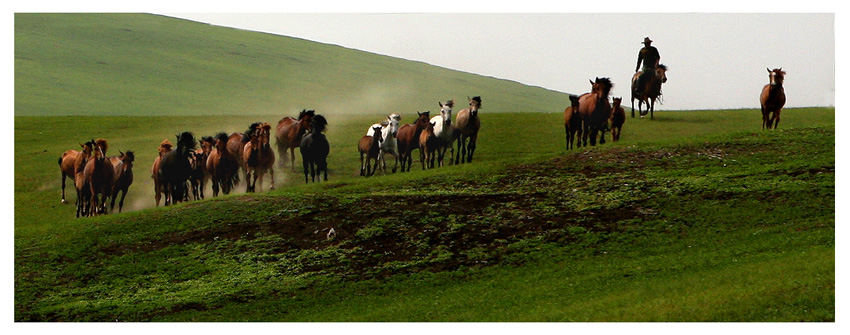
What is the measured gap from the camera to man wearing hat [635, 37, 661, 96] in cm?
5197

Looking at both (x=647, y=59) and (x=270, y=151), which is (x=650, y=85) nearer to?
(x=647, y=59)

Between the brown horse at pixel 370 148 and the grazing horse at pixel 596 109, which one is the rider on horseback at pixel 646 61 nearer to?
the grazing horse at pixel 596 109

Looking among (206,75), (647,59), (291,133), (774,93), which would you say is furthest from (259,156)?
(206,75)

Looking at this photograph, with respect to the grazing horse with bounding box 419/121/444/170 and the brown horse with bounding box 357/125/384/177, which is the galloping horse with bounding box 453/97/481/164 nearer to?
the grazing horse with bounding box 419/121/444/170

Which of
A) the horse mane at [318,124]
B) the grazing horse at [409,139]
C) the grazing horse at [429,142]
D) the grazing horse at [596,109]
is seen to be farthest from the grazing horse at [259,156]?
the grazing horse at [596,109]

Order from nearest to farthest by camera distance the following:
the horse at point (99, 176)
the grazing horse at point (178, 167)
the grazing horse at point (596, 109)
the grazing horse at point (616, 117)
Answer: the horse at point (99, 176) < the grazing horse at point (178, 167) < the grazing horse at point (596, 109) < the grazing horse at point (616, 117)

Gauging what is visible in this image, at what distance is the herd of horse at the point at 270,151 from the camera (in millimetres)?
41875

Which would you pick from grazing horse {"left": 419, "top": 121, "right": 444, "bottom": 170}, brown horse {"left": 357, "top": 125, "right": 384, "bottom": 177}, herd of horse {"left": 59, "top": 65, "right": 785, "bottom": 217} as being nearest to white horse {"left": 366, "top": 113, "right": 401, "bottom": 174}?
herd of horse {"left": 59, "top": 65, "right": 785, "bottom": 217}

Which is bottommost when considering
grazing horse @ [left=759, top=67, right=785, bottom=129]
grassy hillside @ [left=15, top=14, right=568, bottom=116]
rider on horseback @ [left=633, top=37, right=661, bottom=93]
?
grazing horse @ [left=759, top=67, right=785, bottom=129]

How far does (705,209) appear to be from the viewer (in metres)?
30.7

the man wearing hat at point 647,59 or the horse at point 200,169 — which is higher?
the man wearing hat at point 647,59

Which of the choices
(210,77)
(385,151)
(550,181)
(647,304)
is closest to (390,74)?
(210,77)

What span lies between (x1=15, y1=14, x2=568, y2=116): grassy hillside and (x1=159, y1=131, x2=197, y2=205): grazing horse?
50.7m

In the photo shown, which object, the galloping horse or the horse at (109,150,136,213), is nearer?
the horse at (109,150,136,213)
